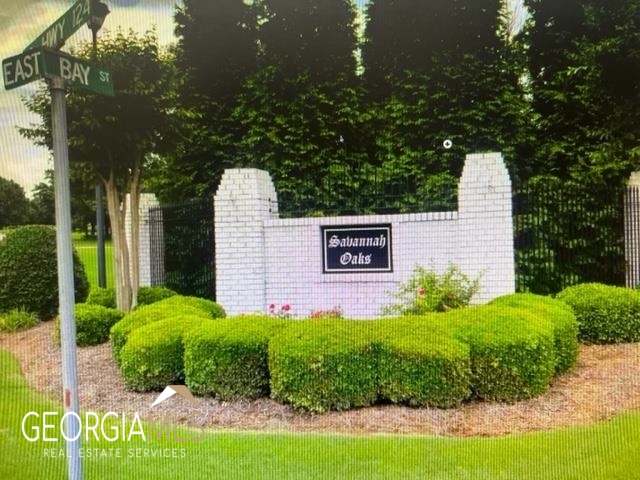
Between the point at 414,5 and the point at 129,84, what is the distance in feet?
3.11

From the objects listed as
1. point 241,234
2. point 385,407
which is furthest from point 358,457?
point 241,234

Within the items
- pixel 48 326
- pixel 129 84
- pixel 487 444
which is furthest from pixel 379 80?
pixel 48 326

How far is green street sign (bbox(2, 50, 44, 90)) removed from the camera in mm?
1023

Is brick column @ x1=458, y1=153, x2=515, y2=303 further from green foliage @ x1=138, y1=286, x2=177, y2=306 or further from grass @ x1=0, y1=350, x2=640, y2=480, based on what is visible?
green foliage @ x1=138, y1=286, x2=177, y2=306

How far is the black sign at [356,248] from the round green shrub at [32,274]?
1022 mm

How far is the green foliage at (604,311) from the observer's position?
77.5 inches

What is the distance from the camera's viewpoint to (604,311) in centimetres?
203

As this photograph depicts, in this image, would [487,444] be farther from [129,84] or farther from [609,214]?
[129,84]

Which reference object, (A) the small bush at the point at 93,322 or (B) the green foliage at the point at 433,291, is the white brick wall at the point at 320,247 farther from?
(A) the small bush at the point at 93,322

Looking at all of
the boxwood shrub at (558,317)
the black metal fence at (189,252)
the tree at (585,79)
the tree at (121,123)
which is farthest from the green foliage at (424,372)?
the black metal fence at (189,252)

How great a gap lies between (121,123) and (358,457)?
1.23 meters

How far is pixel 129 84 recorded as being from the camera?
1673 millimetres

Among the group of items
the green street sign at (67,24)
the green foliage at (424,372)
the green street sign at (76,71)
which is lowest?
the green foliage at (424,372)

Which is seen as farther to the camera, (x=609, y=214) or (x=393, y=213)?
(x=393, y=213)
